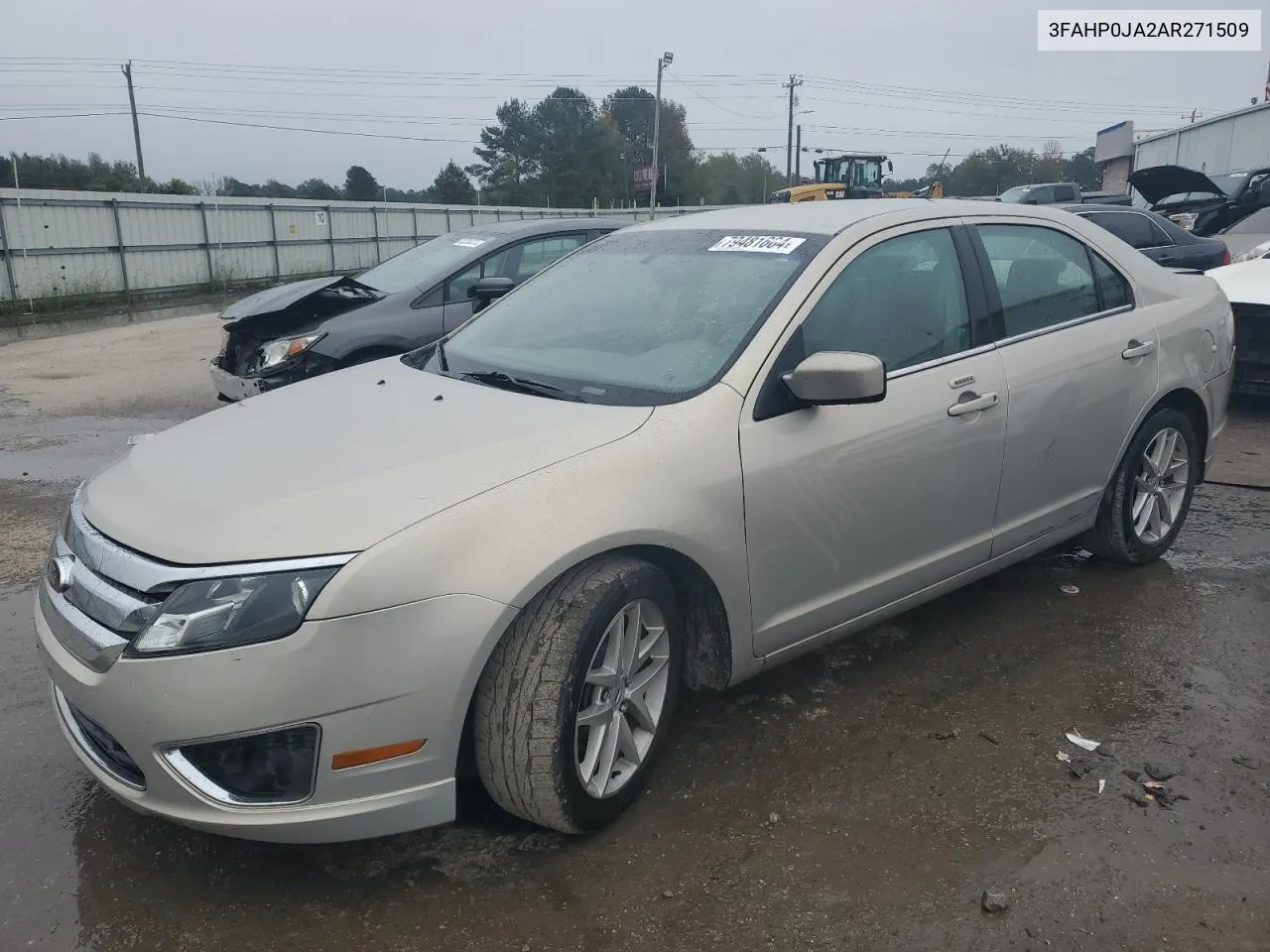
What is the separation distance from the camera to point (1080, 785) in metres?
2.94

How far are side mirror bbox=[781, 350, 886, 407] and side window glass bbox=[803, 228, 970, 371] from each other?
0.24 m

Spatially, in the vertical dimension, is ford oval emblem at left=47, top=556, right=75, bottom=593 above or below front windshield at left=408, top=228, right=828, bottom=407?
below

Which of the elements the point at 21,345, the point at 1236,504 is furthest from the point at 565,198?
the point at 1236,504

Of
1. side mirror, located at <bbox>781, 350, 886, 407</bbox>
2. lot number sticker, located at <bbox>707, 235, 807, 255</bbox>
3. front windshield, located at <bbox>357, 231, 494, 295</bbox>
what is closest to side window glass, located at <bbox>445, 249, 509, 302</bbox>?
front windshield, located at <bbox>357, 231, 494, 295</bbox>

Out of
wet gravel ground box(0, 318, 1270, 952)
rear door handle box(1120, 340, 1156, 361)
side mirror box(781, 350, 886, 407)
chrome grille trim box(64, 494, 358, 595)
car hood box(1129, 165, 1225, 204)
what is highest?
car hood box(1129, 165, 1225, 204)

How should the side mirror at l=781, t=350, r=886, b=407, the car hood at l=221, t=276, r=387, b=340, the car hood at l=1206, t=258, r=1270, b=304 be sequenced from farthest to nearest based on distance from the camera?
the car hood at l=221, t=276, r=387, b=340 < the car hood at l=1206, t=258, r=1270, b=304 < the side mirror at l=781, t=350, r=886, b=407

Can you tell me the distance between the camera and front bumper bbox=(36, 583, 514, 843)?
2.19m

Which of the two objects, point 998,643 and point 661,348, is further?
point 998,643

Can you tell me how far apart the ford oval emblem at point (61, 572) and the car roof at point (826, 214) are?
2.40 meters

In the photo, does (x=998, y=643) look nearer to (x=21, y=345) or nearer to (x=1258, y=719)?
(x=1258, y=719)

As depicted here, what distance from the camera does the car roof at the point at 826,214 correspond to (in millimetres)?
3551

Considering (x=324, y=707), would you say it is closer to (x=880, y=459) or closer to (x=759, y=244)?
(x=880, y=459)

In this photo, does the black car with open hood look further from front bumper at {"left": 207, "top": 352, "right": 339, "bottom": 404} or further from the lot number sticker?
the lot number sticker

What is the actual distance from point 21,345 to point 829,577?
578 inches
